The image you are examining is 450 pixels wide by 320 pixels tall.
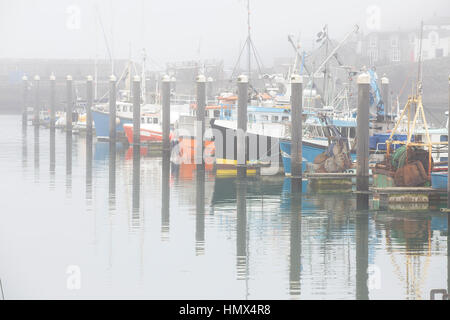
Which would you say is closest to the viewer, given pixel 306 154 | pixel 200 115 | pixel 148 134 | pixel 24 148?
pixel 306 154

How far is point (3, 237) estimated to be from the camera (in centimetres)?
1975

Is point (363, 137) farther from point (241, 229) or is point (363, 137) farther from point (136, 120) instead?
point (136, 120)

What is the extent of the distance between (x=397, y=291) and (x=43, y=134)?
150ft

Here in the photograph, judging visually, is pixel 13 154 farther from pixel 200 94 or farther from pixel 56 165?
pixel 200 94

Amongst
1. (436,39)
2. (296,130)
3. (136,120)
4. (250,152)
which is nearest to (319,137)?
(250,152)

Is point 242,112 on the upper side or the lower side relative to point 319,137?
upper

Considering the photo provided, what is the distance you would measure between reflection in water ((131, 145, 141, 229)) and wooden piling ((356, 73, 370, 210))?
5729 mm

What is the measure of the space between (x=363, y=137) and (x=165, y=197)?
6.67 m

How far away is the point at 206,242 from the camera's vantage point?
62.1 feet

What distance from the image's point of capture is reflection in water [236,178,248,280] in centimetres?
1641

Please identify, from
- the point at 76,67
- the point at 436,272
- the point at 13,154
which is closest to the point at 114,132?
the point at 13,154

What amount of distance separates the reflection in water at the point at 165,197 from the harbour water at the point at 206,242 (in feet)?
0.11

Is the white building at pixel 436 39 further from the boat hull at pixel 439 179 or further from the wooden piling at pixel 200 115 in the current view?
the boat hull at pixel 439 179
